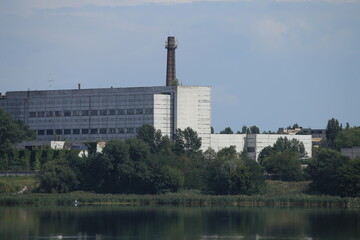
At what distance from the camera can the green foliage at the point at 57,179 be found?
118 metres

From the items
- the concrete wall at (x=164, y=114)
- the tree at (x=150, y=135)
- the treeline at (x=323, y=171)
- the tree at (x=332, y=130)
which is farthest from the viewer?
the tree at (x=332, y=130)

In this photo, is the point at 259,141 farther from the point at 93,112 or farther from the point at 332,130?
the point at 93,112

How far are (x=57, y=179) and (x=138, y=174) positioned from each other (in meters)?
10.6

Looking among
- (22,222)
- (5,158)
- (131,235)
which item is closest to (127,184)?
(5,158)

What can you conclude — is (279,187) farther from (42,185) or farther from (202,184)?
(42,185)

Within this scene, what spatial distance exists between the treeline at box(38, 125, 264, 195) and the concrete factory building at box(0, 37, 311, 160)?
3807 centimetres

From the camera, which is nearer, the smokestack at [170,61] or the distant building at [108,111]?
the distant building at [108,111]

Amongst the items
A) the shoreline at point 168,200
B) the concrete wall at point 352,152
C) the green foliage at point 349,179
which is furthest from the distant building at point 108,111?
the green foliage at point 349,179

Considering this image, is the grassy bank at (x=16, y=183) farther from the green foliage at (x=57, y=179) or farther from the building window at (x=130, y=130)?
the building window at (x=130, y=130)

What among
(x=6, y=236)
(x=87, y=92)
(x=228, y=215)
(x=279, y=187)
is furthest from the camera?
(x=87, y=92)

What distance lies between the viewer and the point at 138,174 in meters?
120

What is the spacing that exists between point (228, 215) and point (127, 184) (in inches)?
1298

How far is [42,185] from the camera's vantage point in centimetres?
11862

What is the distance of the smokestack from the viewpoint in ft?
563
